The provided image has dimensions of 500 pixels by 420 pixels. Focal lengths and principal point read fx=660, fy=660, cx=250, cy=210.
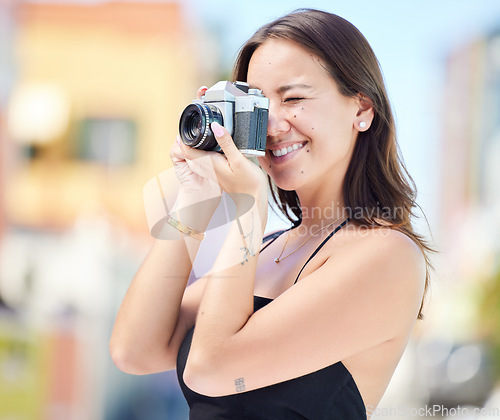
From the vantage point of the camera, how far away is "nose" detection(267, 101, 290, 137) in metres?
1.20

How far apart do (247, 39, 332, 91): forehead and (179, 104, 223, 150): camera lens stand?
0.37ft

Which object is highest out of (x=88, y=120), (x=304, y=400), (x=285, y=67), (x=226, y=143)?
(x=285, y=67)

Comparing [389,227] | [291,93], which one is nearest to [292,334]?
[389,227]

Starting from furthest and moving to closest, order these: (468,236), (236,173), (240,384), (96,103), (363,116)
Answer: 1. (468,236)
2. (96,103)
3. (363,116)
4. (236,173)
5. (240,384)

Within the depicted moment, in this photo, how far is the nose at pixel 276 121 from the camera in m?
1.20

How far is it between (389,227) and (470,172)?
257 inches

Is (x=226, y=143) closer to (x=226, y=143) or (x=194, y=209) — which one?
(x=226, y=143)

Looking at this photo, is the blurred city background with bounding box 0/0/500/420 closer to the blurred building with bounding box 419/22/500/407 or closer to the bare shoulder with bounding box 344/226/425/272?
the blurred building with bounding box 419/22/500/407

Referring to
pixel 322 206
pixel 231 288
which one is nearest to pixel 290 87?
pixel 322 206

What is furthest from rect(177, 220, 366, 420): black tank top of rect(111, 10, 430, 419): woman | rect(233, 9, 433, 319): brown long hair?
rect(233, 9, 433, 319): brown long hair

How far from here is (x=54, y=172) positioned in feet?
17.8

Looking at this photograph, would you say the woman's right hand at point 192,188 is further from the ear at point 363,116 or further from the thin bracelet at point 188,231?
the ear at point 363,116

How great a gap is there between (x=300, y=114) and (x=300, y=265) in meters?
0.28

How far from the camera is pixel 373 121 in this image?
1279 mm
